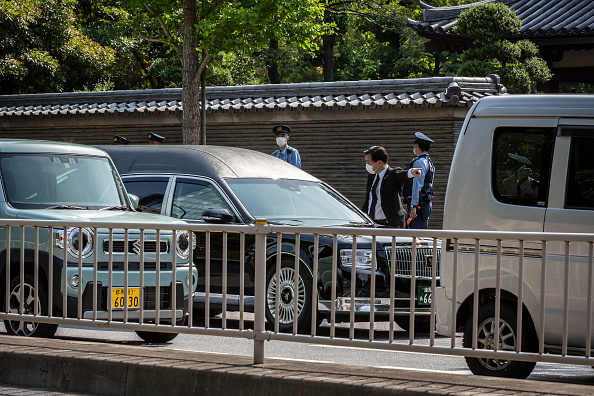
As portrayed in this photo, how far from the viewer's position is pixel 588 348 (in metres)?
5.32

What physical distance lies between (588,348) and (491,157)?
8.06 ft

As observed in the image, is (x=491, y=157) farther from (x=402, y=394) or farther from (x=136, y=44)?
(x=136, y=44)

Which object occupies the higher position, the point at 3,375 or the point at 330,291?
the point at 330,291

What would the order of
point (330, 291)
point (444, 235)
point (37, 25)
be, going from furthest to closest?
point (37, 25) < point (330, 291) < point (444, 235)

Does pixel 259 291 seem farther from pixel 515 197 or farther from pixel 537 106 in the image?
pixel 537 106

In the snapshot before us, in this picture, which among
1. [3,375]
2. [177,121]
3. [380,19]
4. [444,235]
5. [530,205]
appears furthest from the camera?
[380,19]

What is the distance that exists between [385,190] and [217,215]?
353 centimetres

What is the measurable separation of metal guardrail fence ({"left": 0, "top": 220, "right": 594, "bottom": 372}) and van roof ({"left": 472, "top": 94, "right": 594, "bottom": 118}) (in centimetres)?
121

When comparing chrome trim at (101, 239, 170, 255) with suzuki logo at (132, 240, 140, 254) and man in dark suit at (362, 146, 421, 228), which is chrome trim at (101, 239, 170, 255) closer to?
suzuki logo at (132, 240, 140, 254)

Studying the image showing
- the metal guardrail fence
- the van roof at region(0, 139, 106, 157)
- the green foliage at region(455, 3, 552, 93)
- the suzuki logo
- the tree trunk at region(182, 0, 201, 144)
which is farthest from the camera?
the green foliage at region(455, 3, 552, 93)

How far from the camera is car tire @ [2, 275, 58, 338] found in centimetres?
724

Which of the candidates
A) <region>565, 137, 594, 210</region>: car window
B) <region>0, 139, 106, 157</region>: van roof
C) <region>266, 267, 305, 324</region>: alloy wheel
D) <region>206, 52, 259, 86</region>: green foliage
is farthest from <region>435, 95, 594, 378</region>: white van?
<region>206, 52, 259, 86</region>: green foliage

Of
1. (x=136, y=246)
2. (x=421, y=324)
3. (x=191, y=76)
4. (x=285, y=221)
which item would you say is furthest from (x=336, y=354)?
(x=191, y=76)

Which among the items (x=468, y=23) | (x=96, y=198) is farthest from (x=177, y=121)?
(x=96, y=198)
